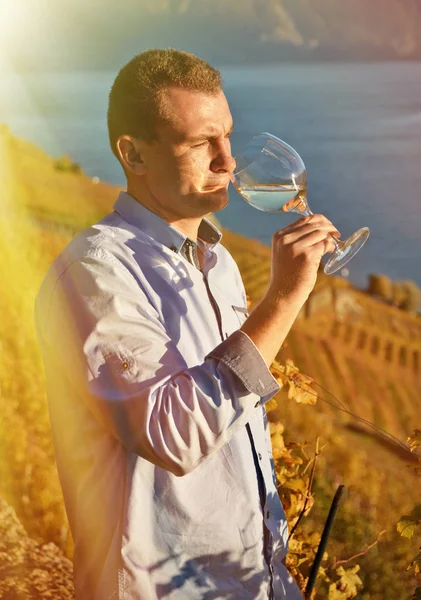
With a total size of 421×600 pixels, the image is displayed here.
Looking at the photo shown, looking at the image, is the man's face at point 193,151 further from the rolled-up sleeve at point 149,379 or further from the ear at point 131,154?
the rolled-up sleeve at point 149,379

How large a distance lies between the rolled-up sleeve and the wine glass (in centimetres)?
37

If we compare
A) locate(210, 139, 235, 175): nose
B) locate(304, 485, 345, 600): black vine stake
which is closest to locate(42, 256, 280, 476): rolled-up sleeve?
locate(210, 139, 235, 175): nose

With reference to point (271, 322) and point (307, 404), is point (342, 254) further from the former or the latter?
point (307, 404)

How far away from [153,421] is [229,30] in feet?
8.75

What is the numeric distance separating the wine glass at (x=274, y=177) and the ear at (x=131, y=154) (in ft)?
0.63

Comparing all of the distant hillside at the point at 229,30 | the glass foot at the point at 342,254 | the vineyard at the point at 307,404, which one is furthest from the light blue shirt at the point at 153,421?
the distant hillside at the point at 229,30

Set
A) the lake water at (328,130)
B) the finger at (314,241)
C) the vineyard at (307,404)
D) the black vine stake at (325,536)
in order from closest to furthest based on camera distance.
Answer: the finger at (314,241) < the black vine stake at (325,536) < the vineyard at (307,404) < the lake water at (328,130)

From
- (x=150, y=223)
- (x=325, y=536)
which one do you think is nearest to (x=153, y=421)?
(x=150, y=223)

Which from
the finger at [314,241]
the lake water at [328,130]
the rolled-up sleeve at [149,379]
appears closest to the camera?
the rolled-up sleeve at [149,379]

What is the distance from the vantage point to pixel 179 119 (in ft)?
4.81

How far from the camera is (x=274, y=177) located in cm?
151

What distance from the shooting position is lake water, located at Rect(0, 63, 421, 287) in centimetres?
330

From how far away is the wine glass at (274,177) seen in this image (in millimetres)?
1492

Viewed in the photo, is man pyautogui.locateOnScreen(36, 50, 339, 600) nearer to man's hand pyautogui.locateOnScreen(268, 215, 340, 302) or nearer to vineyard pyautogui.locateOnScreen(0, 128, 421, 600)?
man's hand pyautogui.locateOnScreen(268, 215, 340, 302)
